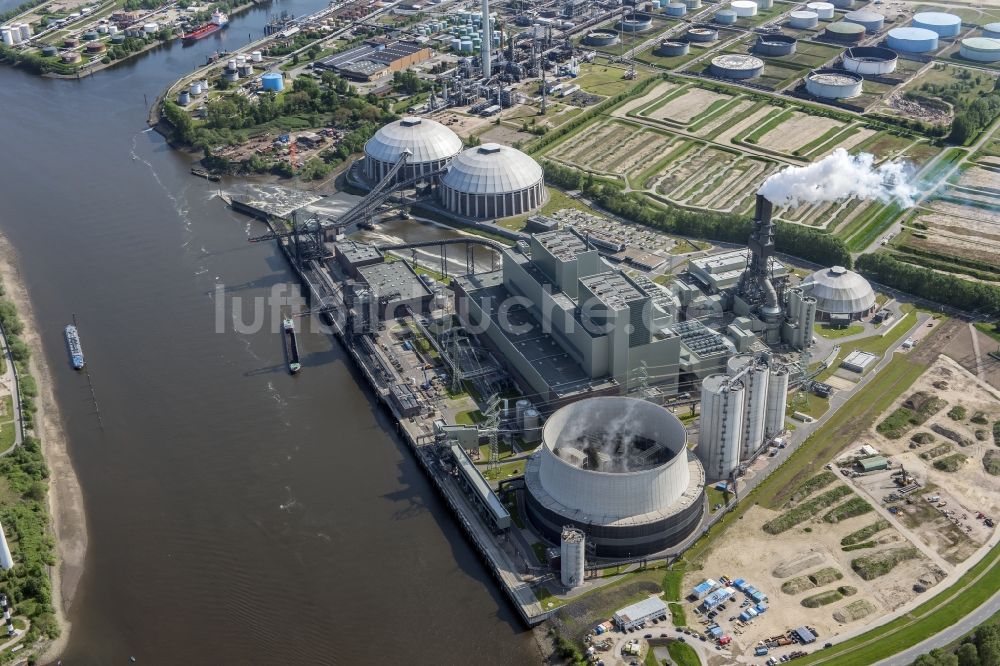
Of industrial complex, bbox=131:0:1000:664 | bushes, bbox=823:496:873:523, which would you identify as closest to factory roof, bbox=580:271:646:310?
industrial complex, bbox=131:0:1000:664

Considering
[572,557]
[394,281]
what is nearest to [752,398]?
[572,557]

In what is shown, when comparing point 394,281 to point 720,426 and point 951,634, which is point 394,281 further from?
point 951,634

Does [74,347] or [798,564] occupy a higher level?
[74,347]

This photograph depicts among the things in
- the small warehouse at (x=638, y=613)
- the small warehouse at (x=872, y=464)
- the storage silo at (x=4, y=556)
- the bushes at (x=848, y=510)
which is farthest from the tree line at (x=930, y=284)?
the storage silo at (x=4, y=556)

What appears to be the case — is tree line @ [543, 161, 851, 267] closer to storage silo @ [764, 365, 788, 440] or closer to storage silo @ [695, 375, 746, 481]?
storage silo @ [764, 365, 788, 440]

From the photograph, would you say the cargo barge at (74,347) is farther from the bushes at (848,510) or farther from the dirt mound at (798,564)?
the bushes at (848,510)

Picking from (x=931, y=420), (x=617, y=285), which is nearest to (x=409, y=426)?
(x=617, y=285)
